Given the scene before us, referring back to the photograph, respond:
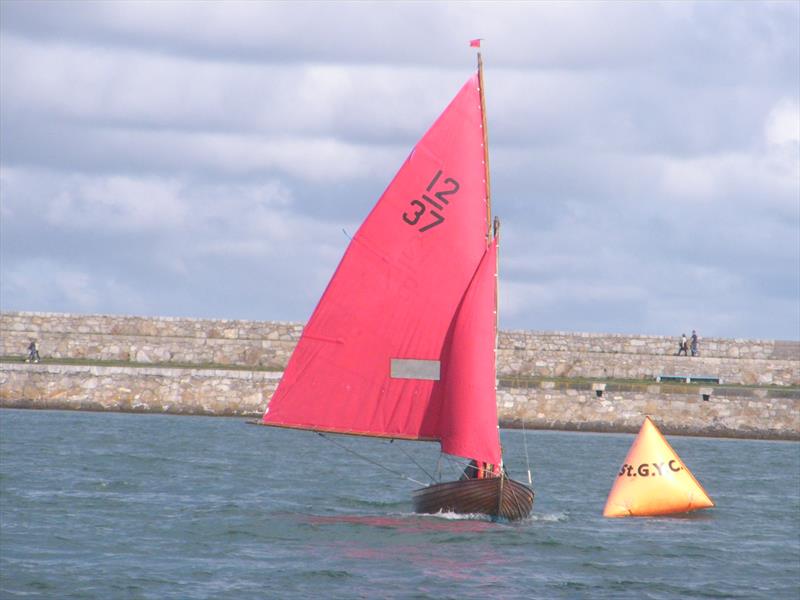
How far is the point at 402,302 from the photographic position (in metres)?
22.7

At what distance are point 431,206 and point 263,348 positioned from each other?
2954cm

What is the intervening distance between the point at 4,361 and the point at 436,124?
31.1 metres

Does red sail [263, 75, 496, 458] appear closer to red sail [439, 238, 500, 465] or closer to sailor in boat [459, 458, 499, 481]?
red sail [439, 238, 500, 465]

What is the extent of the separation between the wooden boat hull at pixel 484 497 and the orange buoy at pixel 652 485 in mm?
3817

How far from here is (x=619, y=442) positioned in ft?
147

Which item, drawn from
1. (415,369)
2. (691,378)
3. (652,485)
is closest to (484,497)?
(415,369)

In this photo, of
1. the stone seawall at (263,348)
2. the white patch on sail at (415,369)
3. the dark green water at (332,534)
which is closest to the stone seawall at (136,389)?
the stone seawall at (263,348)

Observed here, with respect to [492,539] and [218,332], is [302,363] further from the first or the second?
[218,332]

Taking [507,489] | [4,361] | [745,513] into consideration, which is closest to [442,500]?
[507,489]

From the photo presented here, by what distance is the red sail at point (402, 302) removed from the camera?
22.4 m

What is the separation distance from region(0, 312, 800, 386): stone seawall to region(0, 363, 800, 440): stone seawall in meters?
3.03

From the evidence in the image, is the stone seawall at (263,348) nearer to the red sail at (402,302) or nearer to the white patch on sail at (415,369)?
the red sail at (402,302)

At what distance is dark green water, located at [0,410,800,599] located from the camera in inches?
718

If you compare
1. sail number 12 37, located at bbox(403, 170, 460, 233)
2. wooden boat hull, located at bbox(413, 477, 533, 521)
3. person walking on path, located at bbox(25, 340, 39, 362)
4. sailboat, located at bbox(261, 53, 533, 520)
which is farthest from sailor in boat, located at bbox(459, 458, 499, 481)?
person walking on path, located at bbox(25, 340, 39, 362)
